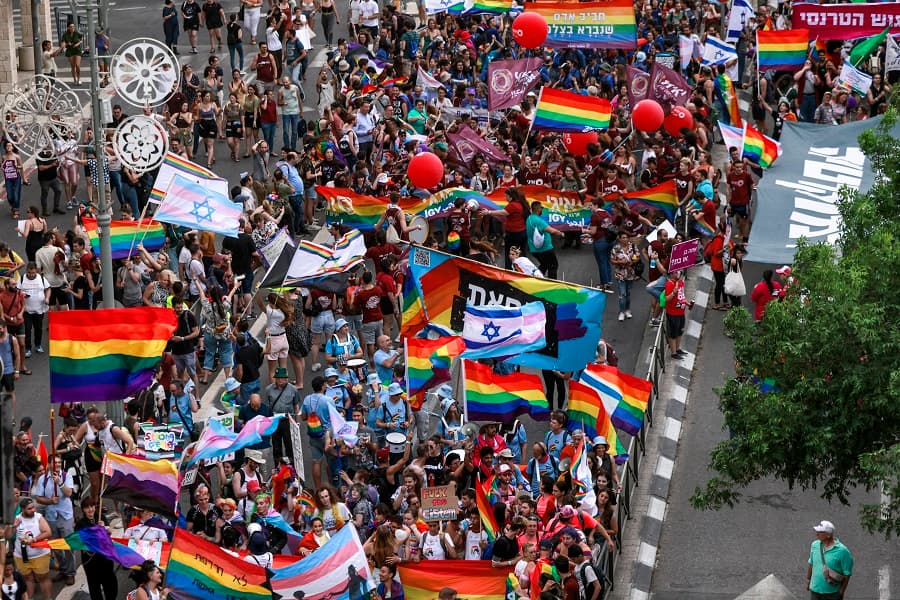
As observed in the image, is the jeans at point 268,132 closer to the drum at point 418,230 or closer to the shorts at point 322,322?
the drum at point 418,230

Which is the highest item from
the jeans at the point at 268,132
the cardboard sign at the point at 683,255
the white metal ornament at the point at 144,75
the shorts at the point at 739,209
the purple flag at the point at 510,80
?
the white metal ornament at the point at 144,75

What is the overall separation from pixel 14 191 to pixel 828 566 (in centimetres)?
1856

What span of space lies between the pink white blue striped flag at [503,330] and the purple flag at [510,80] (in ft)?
34.3

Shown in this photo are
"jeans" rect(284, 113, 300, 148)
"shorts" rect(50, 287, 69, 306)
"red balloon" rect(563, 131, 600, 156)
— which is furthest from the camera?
"jeans" rect(284, 113, 300, 148)

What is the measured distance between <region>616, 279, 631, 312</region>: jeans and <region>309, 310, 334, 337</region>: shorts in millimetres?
4806

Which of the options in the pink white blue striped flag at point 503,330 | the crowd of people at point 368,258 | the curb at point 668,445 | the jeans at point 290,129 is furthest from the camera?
the jeans at point 290,129

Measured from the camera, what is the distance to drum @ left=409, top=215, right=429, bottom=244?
29281 millimetres

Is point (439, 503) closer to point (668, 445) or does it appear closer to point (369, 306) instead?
point (668, 445)

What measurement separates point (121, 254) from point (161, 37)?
19.7 metres

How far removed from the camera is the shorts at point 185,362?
84.6 feet

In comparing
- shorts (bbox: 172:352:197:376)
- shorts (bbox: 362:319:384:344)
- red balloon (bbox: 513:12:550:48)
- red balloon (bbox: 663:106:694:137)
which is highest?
red balloon (bbox: 513:12:550:48)

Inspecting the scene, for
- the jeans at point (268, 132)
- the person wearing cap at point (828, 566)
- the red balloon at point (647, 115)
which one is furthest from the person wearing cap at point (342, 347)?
the jeans at point (268, 132)

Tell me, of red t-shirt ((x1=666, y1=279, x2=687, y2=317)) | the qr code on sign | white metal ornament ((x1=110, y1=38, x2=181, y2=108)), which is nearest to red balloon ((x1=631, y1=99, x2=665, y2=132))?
red t-shirt ((x1=666, y1=279, x2=687, y2=317))

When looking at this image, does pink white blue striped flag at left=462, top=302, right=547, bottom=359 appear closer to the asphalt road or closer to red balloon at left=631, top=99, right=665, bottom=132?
the asphalt road
